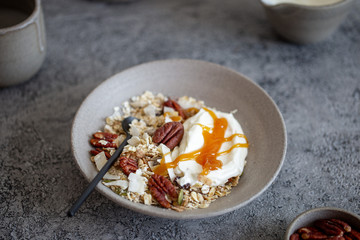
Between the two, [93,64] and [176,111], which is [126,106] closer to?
[176,111]

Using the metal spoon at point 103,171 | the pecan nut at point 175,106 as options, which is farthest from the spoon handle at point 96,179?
the pecan nut at point 175,106

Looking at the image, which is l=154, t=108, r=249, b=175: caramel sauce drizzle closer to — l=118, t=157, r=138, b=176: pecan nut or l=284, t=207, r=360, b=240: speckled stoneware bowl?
l=118, t=157, r=138, b=176: pecan nut

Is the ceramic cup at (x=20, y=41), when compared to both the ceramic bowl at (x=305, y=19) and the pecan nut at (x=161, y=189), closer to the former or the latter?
the pecan nut at (x=161, y=189)

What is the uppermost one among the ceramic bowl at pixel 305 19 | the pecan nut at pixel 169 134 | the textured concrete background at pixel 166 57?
the ceramic bowl at pixel 305 19

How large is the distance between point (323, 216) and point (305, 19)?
35.2 inches

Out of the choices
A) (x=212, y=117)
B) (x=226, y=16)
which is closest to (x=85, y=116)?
(x=212, y=117)

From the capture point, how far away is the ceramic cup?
1.36 meters

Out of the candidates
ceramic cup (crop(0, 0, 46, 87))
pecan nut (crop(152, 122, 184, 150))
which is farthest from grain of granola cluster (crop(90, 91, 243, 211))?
ceramic cup (crop(0, 0, 46, 87))

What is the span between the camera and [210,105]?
4.69 feet

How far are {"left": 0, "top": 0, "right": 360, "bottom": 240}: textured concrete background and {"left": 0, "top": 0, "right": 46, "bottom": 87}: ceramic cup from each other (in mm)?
100

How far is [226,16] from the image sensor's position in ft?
6.37

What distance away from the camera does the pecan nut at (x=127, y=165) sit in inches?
43.8

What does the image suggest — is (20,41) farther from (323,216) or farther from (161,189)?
(323,216)

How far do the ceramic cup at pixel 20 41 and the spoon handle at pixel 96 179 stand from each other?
560mm
